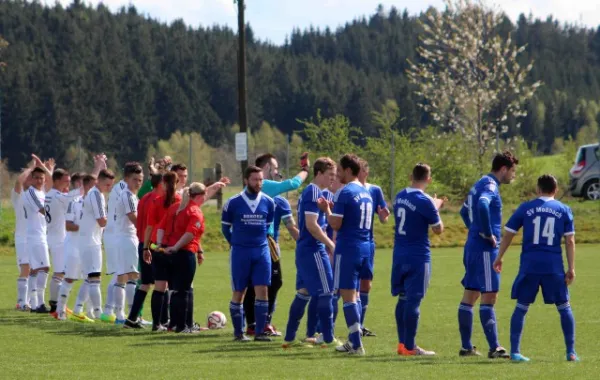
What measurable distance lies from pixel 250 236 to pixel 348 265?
1.52m

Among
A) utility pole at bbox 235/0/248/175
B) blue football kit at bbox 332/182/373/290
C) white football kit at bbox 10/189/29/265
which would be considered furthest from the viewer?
utility pole at bbox 235/0/248/175

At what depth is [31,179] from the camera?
17.8 meters

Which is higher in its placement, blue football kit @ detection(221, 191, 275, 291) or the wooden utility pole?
the wooden utility pole

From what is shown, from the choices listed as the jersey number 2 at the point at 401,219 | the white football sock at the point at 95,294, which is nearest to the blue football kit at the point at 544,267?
the jersey number 2 at the point at 401,219

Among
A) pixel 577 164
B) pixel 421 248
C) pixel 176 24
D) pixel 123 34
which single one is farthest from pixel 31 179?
pixel 176 24

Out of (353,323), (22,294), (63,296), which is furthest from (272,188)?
(22,294)

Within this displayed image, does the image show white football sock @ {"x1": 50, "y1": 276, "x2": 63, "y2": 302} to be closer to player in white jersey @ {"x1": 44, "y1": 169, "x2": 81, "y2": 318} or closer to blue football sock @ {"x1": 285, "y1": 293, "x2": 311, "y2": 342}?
player in white jersey @ {"x1": 44, "y1": 169, "x2": 81, "y2": 318}

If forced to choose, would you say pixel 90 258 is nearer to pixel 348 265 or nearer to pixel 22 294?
pixel 22 294

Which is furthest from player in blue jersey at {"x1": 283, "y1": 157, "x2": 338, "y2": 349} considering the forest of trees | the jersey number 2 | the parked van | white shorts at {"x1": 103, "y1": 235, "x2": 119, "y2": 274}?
the forest of trees

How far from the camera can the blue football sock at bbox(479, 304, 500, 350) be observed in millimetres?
11984

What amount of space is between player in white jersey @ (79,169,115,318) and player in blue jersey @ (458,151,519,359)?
5.85m

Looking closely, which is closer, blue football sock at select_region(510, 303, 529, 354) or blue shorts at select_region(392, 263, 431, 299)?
blue football sock at select_region(510, 303, 529, 354)

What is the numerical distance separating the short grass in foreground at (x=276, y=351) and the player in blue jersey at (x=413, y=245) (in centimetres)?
53

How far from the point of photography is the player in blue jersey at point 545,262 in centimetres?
1168
